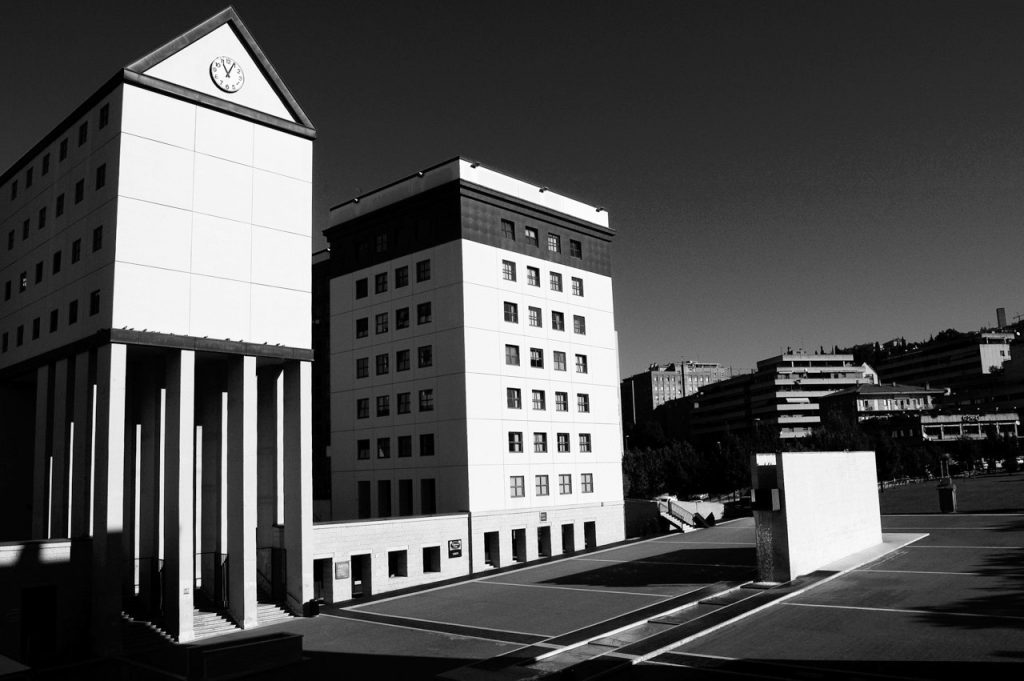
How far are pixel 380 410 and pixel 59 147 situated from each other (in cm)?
2531

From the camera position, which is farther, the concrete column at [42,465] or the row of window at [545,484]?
the row of window at [545,484]

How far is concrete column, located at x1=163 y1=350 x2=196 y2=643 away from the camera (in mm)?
30219

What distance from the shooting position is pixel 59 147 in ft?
120

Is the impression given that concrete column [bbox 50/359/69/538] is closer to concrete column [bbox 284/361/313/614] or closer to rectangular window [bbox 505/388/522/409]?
concrete column [bbox 284/361/313/614]

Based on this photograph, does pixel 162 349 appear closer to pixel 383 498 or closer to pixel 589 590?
pixel 589 590

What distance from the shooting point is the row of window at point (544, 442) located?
51181mm

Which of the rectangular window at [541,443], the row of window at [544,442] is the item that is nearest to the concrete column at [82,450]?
the row of window at [544,442]

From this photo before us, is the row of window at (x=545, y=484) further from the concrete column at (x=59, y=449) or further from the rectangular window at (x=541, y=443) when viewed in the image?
the concrete column at (x=59, y=449)

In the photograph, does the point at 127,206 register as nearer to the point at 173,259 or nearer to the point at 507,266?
the point at 173,259

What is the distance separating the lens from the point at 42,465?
35.3 meters

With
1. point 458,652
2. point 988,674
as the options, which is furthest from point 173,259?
point 988,674

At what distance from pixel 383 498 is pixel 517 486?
9479mm

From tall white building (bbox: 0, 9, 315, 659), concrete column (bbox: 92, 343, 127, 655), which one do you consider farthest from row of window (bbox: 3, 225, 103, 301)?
concrete column (bbox: 92, 343, 127, 655)

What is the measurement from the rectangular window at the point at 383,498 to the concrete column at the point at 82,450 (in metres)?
23.0
